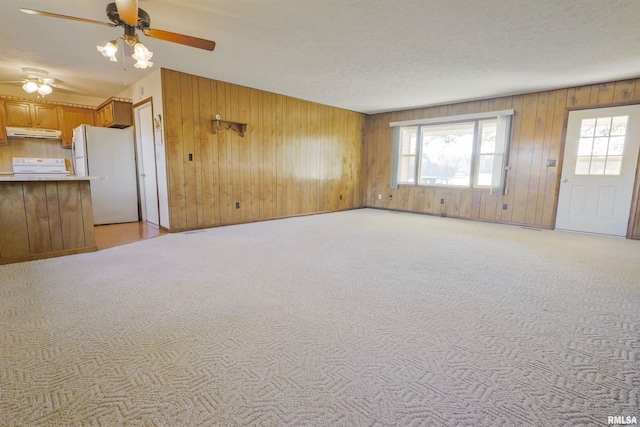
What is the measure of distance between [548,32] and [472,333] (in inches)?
125

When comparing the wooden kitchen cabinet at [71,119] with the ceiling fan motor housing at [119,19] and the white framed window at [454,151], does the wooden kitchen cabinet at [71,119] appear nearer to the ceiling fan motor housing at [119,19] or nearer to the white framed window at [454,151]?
the ceiling fan motor housing at [119,19]

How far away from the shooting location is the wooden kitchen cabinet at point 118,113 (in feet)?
17.5

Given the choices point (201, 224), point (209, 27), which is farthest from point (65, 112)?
point (209, 27)

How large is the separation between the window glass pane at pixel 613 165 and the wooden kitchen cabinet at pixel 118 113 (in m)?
8.30

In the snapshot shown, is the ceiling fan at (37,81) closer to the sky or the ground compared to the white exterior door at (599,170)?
closer to the sky

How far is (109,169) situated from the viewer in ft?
17.7

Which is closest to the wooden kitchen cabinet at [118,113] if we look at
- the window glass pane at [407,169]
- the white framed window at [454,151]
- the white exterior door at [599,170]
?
the white framed window at [454,151]

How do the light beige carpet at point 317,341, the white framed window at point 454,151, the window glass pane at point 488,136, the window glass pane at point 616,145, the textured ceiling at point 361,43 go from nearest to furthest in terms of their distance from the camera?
the light beige carpet at point 317,341 → the textured ceiling at point 361,43 → the window glass pane at point 616,145 → the white framed window at point 454,151 → the window glass pane at point 488,136

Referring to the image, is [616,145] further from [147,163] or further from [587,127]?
[147,163]

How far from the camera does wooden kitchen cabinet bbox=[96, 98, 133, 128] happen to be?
5324 millimetres

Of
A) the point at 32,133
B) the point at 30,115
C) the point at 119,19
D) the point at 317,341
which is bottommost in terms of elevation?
the point at 317,341

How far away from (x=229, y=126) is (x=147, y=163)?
1.62 metres

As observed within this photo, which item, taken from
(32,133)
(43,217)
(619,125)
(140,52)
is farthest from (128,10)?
(619,125)

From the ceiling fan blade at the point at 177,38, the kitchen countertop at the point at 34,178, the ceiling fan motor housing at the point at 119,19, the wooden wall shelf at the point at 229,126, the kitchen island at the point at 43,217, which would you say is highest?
the ceiling fan motor housing at the point at 119,19
